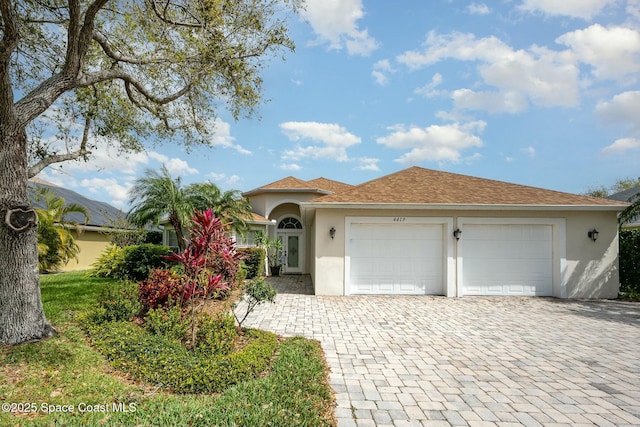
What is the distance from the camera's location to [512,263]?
11.0 metres

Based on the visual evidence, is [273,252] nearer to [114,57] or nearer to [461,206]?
[461,206]

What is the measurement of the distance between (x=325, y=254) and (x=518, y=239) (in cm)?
689

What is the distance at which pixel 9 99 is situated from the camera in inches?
206

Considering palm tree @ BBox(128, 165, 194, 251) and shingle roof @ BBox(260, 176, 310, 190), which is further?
shingle roof @ BBox(260, 176, 310, 190)

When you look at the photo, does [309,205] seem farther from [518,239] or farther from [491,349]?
[518,239]

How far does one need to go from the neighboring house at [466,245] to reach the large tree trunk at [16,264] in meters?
7.20

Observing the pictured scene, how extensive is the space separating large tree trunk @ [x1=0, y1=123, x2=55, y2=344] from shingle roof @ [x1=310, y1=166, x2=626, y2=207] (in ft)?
25.0

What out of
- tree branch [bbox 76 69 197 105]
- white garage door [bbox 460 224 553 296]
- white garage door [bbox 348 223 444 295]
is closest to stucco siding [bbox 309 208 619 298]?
white garage door [bbox 460 224 553 296]

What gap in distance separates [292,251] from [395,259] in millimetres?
8586

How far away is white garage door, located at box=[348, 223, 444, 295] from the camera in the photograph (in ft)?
36.3

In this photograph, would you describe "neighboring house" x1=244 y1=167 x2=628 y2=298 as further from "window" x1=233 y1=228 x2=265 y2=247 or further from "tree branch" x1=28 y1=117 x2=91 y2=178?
"window" x1=233 y1=228 x2=265 y2=247

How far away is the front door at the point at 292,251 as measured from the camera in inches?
720

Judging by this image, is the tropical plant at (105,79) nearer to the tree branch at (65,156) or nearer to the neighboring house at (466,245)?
the tree branch at (65,156)

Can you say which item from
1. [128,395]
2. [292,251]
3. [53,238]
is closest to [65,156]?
[128,395]
